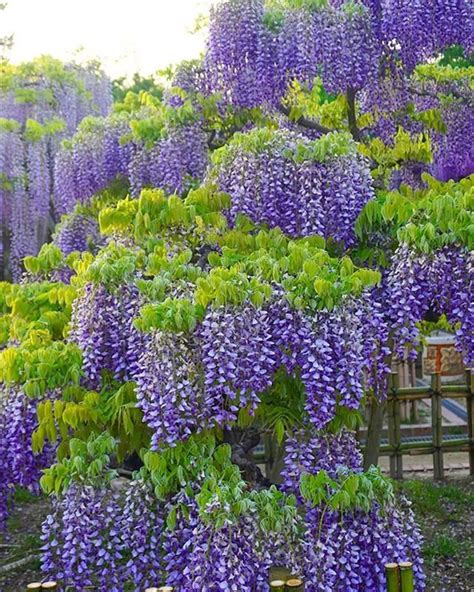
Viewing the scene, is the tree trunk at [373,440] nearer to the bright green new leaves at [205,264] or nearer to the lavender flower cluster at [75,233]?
the bright green new leaves at [205,264]

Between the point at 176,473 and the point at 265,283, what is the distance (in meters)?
0.91

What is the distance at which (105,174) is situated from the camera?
7.62 m

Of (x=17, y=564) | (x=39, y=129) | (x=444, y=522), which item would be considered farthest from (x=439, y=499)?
(x=39, y=129)

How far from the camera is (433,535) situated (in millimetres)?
7316

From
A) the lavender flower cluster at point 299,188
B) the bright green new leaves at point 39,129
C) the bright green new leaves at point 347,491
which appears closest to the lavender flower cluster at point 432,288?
the lavender flower cluster at point 299,188

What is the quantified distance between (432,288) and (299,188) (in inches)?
38.7

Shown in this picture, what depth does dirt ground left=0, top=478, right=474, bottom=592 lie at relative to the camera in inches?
253

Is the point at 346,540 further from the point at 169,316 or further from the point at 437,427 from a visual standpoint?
the point at 437,427

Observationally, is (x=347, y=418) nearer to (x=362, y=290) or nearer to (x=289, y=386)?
(x=289, y=386)

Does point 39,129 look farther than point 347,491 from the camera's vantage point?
Yes

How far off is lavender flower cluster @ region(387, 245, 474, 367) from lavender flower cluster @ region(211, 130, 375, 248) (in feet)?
1.90

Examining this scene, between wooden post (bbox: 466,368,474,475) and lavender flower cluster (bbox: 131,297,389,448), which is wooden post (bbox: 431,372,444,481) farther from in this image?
lavender flower cluster (bbox: 131,297,389,448)

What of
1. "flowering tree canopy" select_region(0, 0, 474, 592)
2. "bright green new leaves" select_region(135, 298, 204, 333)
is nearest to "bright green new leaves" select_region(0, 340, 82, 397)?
"flowering tree canopy" select_region(0, 0, 474, 592)

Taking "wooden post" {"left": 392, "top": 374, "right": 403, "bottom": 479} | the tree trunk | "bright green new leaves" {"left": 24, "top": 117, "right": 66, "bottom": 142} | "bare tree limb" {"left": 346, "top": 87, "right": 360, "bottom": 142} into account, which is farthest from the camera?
"bright green new leaves" {"left": 24, "top": 117, "right": 66, "bottom": 142}
